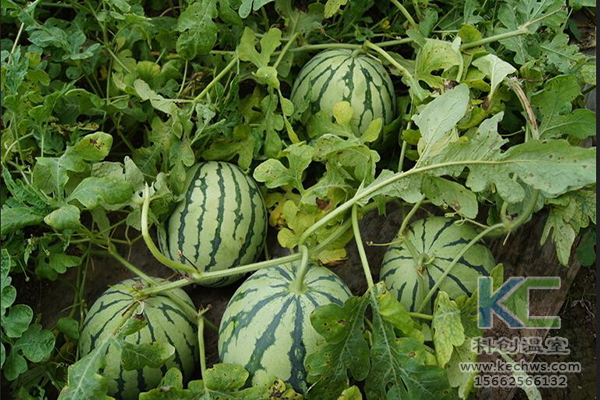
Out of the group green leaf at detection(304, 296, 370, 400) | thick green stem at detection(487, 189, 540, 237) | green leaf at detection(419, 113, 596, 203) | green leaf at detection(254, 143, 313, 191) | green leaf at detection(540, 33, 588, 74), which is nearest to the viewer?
green leaf at detection(419, 113, 596, 203)

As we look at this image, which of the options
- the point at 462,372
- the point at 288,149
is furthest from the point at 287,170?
the point at 462,372

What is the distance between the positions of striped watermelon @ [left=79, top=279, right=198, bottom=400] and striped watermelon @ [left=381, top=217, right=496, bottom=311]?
48 centimetres

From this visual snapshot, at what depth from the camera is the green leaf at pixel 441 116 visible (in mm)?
1403

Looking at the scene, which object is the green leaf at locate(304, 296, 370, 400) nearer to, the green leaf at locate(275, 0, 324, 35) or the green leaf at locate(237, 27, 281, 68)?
the green leaf at locate(237, 27, 281, 68)

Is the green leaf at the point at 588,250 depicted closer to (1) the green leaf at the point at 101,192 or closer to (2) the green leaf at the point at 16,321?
(1) the green leaf at the point at 101,192

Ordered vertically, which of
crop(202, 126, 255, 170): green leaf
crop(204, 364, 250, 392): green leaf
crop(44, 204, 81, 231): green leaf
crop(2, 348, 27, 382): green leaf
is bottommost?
crop(2, 348, 27, 382): green leaf

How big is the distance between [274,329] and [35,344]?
21.2 inches

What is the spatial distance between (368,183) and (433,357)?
407mm

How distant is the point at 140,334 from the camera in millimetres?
1537

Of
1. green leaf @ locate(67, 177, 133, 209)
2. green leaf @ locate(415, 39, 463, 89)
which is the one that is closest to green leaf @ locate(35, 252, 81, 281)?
green leaf @ locate(67, 177, 133, 209)

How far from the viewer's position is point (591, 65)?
1.73 meters

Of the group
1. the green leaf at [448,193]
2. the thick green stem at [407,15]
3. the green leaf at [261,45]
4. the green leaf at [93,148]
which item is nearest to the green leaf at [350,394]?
the green leaf at [448,193]

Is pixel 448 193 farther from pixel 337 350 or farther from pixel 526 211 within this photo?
pixel 337 350

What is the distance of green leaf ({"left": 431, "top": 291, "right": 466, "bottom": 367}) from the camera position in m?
1.39
